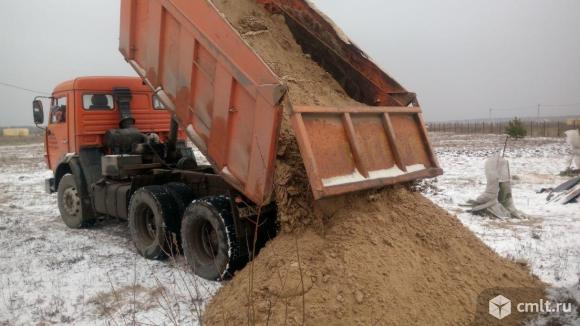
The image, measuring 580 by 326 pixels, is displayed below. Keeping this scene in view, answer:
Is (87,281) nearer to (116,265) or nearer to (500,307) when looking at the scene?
(116,265)

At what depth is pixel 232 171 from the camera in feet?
15.3

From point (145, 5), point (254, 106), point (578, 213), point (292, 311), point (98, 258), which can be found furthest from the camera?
point (578, 213)

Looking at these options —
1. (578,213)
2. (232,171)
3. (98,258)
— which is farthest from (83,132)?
(578,213)

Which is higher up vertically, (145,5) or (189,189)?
(145,5)

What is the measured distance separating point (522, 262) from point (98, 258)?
209 inches

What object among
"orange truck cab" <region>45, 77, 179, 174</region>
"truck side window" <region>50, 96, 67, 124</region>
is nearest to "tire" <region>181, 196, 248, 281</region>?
"orange truck cab" <region>45, 77, 179, 174</region>

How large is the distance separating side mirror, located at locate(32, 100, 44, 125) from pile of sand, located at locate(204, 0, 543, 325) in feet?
18.1

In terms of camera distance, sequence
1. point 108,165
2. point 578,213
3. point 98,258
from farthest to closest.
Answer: point 578,213, point 108,165, point 98,258

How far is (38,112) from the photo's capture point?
27.1 ft

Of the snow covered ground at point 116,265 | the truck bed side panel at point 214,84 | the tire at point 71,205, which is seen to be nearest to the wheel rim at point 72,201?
the tire at point 71,205

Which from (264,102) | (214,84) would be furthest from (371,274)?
(214,84)

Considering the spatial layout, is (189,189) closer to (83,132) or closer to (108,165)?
(108,165)

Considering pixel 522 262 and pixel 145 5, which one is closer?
pixel 522 262

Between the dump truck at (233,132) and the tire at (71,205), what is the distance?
3.57 feet
